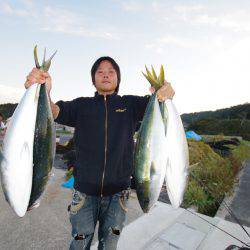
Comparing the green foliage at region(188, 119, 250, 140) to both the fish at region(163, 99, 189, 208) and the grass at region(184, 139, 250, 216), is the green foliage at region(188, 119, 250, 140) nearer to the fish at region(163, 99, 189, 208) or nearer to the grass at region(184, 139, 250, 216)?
the grass at region(184, 139, 250, 216)

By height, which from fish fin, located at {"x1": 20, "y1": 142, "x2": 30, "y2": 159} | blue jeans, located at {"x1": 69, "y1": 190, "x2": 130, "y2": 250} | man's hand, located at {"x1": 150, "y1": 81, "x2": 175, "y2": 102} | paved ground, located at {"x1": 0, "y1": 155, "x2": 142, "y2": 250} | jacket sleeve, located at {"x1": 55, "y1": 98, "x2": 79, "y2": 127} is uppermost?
man's hand, located at {"x1": 150, "y1": 81, "x2": 175, "y2": 102}

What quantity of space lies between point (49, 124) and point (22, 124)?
0.20 metres

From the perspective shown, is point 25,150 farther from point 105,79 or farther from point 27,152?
point 105,79

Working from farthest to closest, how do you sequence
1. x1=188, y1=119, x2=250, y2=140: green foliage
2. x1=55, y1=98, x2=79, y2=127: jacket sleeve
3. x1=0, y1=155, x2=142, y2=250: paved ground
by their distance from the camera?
x1=188, y1=119, x2=250, y2=140: green foliage
x1=0, y1=155, x2=142, y2=250: paved ground
x1=55, y1=98, x2=79, y2=127: jacket sleeve

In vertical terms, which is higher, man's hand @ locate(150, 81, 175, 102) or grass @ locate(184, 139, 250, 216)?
man's hand @ locate(150, 81, 175, 102)

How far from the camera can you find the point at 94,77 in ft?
10.6

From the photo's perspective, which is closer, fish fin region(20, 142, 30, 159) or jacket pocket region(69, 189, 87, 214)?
fish fin region(20, 142, 30, 159)

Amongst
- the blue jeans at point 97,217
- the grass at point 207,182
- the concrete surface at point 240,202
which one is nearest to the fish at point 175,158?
the blue jeans at point 97,217

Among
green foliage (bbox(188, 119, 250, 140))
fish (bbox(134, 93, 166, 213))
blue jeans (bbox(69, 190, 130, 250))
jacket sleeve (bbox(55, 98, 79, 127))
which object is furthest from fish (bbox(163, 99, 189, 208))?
green foliage (bbox(188, 119, 250, 140))

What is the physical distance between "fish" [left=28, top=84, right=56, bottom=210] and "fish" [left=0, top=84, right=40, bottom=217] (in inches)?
2.2

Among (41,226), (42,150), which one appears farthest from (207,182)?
(42,150)

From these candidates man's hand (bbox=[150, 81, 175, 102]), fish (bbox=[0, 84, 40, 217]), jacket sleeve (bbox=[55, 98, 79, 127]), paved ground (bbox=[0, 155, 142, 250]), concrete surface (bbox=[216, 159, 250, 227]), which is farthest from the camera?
concrete surface (bbox=[216, 159, 250, 227])

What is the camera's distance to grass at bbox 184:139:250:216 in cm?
628

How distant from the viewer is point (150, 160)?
8.05ft
